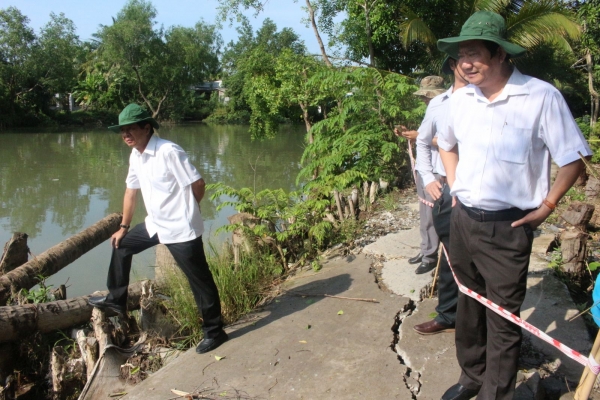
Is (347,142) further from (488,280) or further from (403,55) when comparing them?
(403,55)

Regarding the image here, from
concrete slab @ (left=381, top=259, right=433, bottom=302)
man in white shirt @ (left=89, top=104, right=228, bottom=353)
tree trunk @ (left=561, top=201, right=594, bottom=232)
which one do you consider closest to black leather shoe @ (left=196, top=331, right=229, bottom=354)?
man in white shirt @ (left=89, top=104, right=228, bottom=353)

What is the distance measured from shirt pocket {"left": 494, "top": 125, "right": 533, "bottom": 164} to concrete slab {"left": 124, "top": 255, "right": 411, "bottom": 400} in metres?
1.51

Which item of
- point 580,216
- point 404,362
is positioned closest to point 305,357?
point 404,362

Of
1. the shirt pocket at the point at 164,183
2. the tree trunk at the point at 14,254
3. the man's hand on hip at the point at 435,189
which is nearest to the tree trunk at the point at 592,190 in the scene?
the man's hand on hip at the point at 435,189

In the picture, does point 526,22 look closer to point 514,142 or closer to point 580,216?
point 580,216

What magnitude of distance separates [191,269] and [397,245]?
2.64 m

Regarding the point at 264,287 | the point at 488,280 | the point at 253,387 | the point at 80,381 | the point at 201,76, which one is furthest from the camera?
the point at 201,76

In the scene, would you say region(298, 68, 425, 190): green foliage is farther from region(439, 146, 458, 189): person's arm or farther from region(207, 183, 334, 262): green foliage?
region(439, 146, 458, 189): person's arm

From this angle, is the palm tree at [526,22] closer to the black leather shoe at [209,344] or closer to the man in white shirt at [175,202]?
the man in white shirt at [175,202]

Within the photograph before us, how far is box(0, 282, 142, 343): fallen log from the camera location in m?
4.47

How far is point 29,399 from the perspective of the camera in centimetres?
458

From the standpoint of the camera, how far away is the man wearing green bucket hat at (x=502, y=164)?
7.39 feet

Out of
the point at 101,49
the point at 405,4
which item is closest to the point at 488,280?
the point at 405,4

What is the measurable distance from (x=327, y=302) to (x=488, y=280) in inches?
82.8
